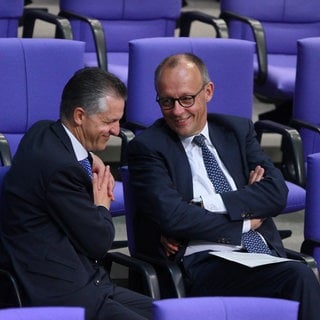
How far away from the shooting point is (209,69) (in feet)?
14.9

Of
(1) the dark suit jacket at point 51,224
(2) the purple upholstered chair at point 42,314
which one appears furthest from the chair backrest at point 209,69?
(2) the purple upholstered chair at point 42,314

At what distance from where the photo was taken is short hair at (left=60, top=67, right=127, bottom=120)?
3.22 m

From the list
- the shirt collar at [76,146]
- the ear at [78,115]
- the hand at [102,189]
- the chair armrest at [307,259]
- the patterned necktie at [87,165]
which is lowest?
the chair armrest at [307,259]

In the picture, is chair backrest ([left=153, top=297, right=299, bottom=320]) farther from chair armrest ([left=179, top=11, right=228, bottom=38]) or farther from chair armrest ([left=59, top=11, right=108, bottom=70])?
chair armrest ([left=179, top=11, right=228, bottom=38])

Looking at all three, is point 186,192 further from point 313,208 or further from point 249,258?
point 313,208

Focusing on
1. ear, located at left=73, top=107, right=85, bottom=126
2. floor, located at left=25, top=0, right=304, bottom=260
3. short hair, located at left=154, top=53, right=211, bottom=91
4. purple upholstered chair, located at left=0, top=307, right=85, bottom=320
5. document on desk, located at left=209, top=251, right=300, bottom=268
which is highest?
short hair, located at left=154, top=53, right=211, bottom=91

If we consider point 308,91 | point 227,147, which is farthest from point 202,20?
point 227,147

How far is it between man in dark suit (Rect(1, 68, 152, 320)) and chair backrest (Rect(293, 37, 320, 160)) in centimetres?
157

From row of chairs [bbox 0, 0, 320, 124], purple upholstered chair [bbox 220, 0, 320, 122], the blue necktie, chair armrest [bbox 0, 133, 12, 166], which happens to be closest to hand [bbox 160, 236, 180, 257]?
the blue necktie

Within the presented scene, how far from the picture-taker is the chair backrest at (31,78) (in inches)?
168

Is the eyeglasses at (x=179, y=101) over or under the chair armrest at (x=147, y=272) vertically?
over

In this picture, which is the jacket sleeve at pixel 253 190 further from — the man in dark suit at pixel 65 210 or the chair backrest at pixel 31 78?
the chair backrest at pixel 31 78

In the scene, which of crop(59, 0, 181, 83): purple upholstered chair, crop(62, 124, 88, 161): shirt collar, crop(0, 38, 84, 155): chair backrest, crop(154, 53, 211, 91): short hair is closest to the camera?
crop(62, 124, 88, 161): shirt collar

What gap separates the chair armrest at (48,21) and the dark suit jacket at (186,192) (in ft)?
5.17
